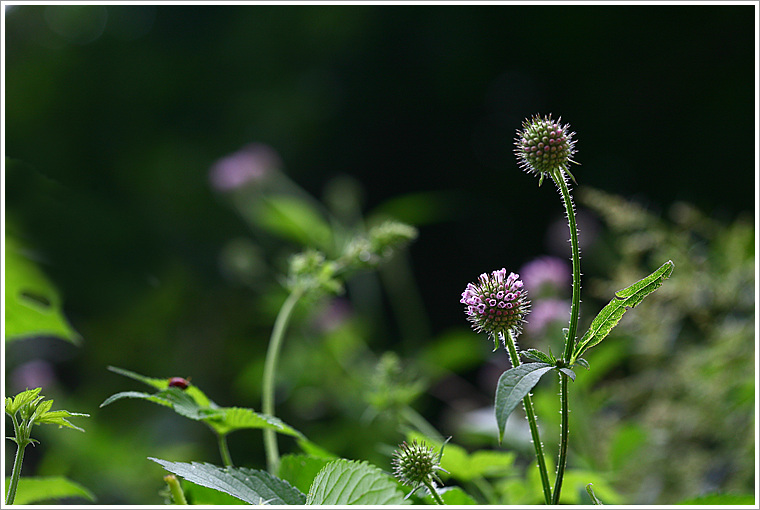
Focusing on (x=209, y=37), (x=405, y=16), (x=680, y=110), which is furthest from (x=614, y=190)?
(x=209, y=37)

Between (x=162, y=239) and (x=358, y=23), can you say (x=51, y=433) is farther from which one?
(x=358, y=23)

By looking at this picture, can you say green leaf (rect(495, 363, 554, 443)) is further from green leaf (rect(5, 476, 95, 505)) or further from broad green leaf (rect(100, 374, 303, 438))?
green leaf (rect(5, 476, 95, 505))

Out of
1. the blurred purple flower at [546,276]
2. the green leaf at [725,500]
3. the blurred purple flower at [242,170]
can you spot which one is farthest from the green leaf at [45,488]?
the blurred purple flower at [242,170]

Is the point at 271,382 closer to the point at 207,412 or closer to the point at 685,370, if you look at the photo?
the point at 207,412

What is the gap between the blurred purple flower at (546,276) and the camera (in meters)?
0.98

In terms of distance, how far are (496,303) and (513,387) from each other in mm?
67

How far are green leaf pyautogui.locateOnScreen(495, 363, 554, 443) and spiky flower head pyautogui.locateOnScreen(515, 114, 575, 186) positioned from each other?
0.10m

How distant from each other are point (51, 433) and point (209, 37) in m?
1.70

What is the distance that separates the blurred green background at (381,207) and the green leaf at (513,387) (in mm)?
520

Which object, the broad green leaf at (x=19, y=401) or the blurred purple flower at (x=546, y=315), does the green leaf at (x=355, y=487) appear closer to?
the broad green leaf at (x=19, y=401)

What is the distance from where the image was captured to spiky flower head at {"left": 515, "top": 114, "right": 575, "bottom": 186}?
32 centimetres

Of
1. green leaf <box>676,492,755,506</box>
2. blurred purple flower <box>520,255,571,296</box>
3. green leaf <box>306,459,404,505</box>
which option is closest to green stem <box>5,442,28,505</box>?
green leaf <box>306,459,404,505</box>

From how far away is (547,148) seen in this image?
32 centimetres

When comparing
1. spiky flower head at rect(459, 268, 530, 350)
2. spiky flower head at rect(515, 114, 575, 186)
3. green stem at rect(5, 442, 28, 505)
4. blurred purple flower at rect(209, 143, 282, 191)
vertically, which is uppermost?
blurred purple flower at rect(209, 143, 282, 191)
